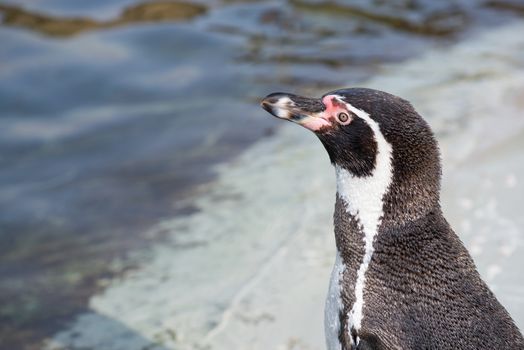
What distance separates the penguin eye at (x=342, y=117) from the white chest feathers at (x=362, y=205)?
0.03m

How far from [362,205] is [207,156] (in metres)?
3.70

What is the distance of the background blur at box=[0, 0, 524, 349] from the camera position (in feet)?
15.3

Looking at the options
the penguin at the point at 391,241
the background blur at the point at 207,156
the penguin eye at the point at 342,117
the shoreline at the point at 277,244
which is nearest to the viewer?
the penguin at the point at 391,241

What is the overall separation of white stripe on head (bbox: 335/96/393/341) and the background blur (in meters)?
1.00

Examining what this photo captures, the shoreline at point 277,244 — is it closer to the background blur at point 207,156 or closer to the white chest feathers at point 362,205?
the background blur at point 207,156

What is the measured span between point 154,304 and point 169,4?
19.7 feet

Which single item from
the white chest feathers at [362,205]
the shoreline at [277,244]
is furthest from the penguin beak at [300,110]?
the shoreline at [277,244]

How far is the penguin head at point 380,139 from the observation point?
10.2 feet

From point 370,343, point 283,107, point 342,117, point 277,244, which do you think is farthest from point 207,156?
point 370,343

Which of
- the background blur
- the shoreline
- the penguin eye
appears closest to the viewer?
the penguin eye

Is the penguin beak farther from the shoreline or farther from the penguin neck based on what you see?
the shoreline

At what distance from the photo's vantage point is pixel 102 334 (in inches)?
180

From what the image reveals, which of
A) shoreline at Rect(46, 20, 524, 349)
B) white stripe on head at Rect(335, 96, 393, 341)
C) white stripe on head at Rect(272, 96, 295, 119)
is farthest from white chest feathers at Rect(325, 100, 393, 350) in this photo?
shoreline at Rect(46, 20, 524, 349)

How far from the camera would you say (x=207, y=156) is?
6.88 metres
